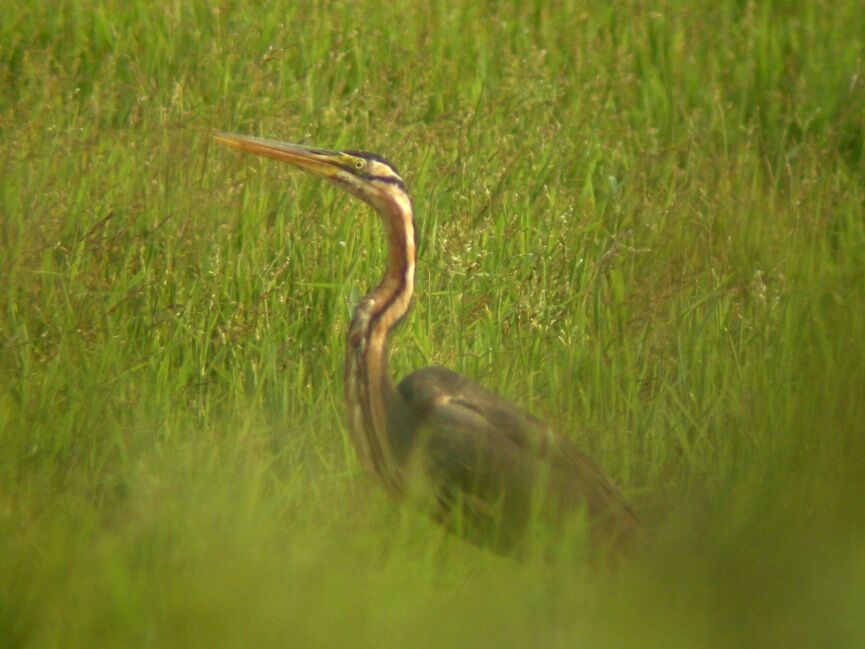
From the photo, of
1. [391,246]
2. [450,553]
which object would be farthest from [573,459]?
[391,246]

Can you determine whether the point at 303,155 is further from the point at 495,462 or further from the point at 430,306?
the point at 495,462

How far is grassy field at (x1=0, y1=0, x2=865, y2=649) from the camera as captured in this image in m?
3.50

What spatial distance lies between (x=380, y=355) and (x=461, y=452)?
15.2 inches

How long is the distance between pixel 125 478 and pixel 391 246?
3.41 ft

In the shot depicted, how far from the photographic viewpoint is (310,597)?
3.39 meters

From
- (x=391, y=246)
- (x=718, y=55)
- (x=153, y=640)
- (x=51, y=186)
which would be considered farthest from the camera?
(x=718, y=55)

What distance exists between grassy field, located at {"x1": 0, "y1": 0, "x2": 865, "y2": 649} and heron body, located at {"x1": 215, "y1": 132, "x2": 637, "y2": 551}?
121mm

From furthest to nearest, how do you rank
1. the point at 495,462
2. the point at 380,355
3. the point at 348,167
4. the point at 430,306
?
the point at 430,306 → the point at 348,167 → the point at 380,355 → the point at 495,462

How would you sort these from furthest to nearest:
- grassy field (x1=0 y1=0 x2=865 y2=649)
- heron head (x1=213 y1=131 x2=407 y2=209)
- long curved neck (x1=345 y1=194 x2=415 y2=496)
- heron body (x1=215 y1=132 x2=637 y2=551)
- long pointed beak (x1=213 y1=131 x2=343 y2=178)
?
long pointed beak (x1=213 y1=131 x2=343 y2=178) < heron head (x1=213 y1=131 x2=407 y2=209) < long curved neck (x1=345 y1=194 x2=415 y2=496) < heron body (x1=215 y1=132 x2=637 y2=551) < grassy field (x1=0 y1=0 x2=865 y2=649)

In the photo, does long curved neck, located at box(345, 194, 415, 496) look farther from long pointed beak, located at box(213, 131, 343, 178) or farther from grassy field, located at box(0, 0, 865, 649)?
long pointed beak, located at box(213, 131, 343, 178)

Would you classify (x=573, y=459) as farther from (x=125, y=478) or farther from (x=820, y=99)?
(x=820, y=99)

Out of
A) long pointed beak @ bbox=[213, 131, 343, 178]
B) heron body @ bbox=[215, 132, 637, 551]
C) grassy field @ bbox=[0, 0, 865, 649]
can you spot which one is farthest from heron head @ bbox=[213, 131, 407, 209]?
grassy field @ bbox=[0, 0, 865, 649]

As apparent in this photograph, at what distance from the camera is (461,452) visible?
442 cm

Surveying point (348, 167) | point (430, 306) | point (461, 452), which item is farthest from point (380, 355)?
point (430, 306)
